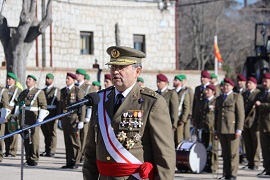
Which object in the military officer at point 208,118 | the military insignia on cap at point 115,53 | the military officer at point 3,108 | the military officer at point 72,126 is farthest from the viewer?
the military officer at point 3,108

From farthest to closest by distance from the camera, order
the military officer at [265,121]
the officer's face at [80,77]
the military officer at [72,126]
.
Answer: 1. the officer's face at [80,77]
2. the military officer at [72,126]
3. the military officer at [265,121]

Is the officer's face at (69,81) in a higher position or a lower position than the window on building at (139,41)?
lower

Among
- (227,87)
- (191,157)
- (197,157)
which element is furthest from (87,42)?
(227,87)

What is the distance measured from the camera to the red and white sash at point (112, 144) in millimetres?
6812

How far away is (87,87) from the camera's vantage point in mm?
16734

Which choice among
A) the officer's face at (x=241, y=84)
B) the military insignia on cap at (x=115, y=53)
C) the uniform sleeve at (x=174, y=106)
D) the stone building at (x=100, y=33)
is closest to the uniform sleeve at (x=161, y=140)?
the military insignia on cap at (x=115, y=53)

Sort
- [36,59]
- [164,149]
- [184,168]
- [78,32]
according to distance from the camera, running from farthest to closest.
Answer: [78,32], [36,59], [184,168], [164,149]

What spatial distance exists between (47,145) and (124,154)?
12333 millimetres

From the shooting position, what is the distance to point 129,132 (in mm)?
6828

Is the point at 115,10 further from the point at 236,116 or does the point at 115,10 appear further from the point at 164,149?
Answer: the point at 164,149

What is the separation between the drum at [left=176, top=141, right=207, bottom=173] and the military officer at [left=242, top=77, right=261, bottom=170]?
1.82 meters

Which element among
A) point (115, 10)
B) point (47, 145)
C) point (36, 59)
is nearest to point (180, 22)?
point (115, 10)

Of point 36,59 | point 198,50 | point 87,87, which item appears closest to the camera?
point 87,87

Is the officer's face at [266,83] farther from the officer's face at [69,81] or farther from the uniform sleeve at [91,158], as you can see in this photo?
the uniform sleeve at [91,158]
